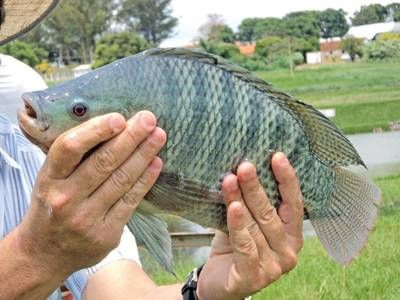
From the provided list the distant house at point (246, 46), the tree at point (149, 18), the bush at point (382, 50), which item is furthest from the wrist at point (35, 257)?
the tree at point (149, 18)

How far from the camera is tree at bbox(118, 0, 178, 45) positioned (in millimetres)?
56719

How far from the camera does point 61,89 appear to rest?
4.89 feet

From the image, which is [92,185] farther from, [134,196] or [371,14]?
[371,14]

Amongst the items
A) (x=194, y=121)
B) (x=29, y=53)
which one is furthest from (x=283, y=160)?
(x=29, y=53)

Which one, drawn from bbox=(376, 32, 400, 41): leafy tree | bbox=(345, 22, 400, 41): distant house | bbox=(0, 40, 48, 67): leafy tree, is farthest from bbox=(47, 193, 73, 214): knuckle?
bbox=(0, 40, 48, 67): leafy tree

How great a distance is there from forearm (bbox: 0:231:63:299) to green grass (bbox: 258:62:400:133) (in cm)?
1294

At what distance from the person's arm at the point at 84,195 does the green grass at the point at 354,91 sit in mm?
13002

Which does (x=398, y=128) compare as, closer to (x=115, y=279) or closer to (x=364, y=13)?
(x=115, y=279)

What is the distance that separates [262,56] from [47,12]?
33.2m

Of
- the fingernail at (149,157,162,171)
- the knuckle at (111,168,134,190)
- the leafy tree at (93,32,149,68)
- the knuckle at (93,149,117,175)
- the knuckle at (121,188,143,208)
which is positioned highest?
the knuckle at (93,149,117,175)

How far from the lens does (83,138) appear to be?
4.68ft

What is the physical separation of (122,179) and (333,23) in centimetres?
4323

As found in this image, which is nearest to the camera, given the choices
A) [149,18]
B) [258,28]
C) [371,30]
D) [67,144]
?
[67,144]

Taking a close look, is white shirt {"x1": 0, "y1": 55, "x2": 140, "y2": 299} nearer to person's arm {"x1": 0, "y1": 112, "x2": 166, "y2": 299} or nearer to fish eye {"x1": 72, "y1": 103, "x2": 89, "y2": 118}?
person's arm {"x1": 0, "y1": 112, "x2": 166, "y2": 299}
